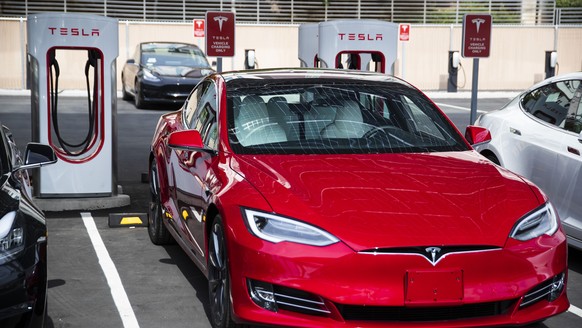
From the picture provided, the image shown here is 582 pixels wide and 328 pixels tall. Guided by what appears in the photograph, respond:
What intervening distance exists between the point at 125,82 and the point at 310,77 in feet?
59.4

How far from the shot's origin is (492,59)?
3164cm

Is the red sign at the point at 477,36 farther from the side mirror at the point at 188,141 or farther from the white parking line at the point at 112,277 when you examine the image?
the side mirror at the point at 188,141

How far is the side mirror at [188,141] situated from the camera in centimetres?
596

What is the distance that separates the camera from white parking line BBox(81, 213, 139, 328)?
5.94 m

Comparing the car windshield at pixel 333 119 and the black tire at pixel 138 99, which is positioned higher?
the car windshield at pixel 333 119

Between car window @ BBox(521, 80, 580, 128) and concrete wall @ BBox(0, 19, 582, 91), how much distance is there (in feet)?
69.4

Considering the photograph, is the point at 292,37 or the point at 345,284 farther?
the point at 292,37

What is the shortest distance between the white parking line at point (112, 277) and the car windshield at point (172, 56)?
13240 millimetres

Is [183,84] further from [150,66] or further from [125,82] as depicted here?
[125,82]

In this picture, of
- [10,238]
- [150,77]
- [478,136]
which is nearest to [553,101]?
[478,136]

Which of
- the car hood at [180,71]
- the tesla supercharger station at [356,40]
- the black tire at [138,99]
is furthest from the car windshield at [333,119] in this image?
the black tire at [138,99]

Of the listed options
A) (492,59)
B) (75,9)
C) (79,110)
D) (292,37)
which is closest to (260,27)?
(292,37)

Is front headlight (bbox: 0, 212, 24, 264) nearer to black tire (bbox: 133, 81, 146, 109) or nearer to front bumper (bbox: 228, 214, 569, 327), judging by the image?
front bumper (bbox: 228, 214, 569, 327)

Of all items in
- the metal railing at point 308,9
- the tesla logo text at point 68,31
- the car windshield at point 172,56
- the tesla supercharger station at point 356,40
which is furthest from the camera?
the metal railing at point 308,9
